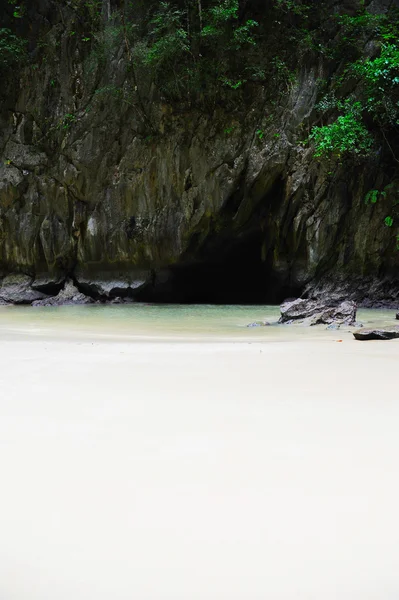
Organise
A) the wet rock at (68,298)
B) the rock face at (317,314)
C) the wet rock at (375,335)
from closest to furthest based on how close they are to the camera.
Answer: the wet rock at (375,335) → the rock face at (317,314) → the wet rock at (68,298)

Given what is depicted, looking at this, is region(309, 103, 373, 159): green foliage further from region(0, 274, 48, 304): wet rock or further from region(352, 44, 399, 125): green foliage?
region(0, 274, 48, 304): wet rock

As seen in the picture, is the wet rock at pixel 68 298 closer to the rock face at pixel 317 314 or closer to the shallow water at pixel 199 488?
the rock face at pixel 317 314

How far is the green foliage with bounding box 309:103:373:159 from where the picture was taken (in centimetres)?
1101

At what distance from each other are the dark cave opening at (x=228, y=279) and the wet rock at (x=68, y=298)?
185cm

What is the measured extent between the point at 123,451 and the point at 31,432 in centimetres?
42

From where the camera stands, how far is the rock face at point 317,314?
7.15 m

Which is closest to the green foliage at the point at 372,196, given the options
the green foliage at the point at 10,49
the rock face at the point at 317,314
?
the rock face at the point at 317,314

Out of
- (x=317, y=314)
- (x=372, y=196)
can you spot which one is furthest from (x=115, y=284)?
(x=317, y=314)

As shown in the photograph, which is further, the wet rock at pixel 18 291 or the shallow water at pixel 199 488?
the wet rock at pixel 18 291

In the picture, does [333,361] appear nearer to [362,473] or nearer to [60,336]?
[362,473]

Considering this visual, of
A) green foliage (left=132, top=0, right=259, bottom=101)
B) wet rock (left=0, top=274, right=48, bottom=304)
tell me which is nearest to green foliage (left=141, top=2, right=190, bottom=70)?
green foliage (left=132, top=0, right=259, bottom=101)

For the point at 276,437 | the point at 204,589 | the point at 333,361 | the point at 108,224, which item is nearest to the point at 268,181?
the point at 108,224

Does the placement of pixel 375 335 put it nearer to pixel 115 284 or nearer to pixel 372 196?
pixel 372 196

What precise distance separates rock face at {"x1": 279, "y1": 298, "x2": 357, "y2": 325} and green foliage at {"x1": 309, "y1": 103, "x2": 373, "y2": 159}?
456 centimetres
